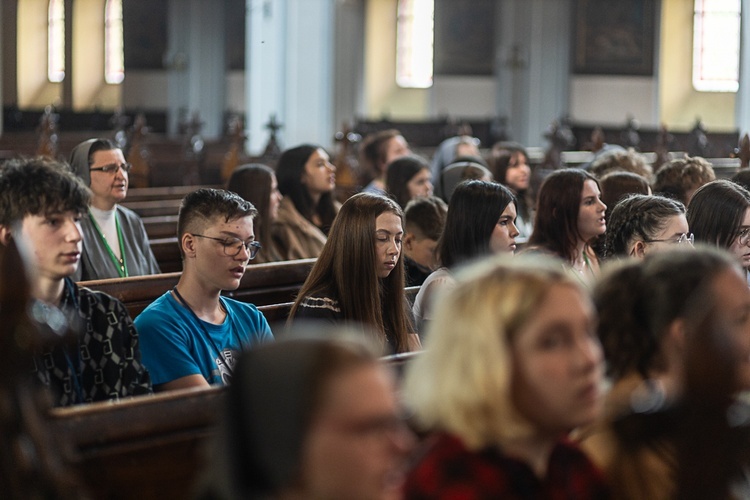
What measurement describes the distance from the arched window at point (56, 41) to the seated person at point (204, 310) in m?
19.0

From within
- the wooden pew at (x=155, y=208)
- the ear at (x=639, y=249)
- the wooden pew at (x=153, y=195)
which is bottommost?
the wooden pew at (x=155, y=208)

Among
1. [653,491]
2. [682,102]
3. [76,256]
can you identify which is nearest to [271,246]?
[76,256]

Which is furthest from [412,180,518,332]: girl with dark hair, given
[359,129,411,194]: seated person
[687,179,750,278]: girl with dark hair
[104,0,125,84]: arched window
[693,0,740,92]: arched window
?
[104,0,125,84]: arched window

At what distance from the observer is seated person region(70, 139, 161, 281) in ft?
15.3

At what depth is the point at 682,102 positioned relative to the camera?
1595 cm

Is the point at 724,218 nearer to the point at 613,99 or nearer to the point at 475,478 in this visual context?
the point at 475,478

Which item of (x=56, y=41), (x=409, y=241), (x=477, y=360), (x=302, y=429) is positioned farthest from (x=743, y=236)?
(x=56, y=41)

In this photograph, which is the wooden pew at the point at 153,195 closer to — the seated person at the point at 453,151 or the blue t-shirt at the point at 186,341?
the seated person at the point at 453,151

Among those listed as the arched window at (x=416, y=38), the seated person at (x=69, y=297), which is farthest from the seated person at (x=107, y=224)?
the arched window at (x=416, y=38)

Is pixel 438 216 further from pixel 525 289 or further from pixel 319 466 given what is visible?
pixel 319 466

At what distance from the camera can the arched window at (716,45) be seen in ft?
50.7

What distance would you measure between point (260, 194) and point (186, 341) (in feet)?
7.23

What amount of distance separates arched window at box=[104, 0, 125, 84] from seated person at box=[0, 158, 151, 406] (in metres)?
19.1

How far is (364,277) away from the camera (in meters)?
3.41
